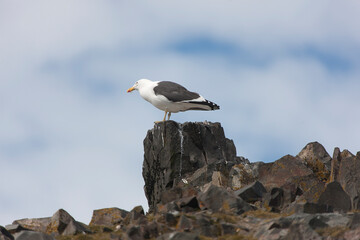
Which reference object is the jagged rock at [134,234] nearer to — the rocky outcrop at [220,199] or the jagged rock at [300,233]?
the rocky outcrop at [220,199]

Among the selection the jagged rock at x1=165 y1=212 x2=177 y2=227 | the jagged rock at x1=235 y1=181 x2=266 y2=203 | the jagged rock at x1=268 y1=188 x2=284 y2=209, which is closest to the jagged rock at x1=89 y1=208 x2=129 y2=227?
the jagged rock at x1=235 y1=181 x2=266 y2=203

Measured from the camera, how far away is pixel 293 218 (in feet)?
54.7

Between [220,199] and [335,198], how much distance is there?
3700 millimetres

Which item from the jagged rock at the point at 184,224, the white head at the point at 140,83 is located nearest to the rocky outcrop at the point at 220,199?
the jagged rock at the point at 184,224

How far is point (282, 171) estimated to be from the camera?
2566 centimetres

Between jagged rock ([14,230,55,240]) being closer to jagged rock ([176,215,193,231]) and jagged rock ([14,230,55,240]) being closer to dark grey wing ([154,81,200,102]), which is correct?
jagged rock ([176,215,193,231])

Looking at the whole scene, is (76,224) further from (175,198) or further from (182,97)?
(182,97)

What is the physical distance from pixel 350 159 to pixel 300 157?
614cm

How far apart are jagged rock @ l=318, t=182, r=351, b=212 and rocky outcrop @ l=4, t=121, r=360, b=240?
32 millimetres

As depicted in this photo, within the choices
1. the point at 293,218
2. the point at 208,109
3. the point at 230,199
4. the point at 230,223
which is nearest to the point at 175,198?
the point at 230,199

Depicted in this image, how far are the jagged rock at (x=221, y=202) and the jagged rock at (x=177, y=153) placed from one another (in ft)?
30.0

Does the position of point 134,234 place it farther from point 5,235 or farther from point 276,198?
point 276,198

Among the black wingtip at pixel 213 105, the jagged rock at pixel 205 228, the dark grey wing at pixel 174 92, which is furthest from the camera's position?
the black wingtip at pixel 213 105

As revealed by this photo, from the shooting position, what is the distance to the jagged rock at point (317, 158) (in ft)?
90.9
